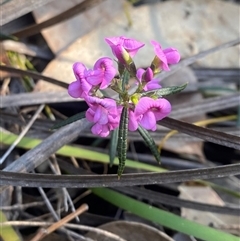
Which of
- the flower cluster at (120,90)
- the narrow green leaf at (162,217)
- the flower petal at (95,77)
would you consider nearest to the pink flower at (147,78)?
the flower cluster at (120,90)

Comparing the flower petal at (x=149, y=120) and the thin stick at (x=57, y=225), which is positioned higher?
the flower petal at (x=149, y=120)

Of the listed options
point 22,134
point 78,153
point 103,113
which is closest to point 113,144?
point 78,153

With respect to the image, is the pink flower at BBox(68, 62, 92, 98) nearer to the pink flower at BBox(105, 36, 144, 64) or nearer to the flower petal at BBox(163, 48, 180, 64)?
the pink flower at BBox(105, 36, 144, 64)

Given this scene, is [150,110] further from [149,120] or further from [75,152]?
[75,152]

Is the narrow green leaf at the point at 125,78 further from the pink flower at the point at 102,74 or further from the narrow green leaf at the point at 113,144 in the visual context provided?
the narrow green leaf at the point at 113,144

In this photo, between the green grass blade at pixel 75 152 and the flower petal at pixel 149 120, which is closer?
the flower petal at pixel 149 120

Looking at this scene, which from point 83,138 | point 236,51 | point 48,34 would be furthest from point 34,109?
point 236,51

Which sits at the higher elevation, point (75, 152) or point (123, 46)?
point (123, 46)
